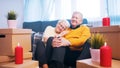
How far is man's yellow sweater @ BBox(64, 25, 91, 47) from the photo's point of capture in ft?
6.46

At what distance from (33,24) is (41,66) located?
3.96 feet

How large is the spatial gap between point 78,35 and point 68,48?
0.67 feet

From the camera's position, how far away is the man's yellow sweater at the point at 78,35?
197 cm

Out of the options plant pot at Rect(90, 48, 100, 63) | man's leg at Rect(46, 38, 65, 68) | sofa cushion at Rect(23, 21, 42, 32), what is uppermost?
sofa cushion at Rect(23, 21, 42, 32)

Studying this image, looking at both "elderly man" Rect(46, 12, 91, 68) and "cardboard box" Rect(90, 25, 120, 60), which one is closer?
"cardboard box" Rect(90, 25, 120, 60)

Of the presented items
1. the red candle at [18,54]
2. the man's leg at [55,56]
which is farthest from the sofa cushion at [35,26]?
the red candle at [18,54]

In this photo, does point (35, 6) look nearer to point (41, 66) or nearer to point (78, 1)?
point (78, 1)

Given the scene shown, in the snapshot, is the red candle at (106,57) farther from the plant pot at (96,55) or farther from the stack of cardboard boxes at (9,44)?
the stack of cardboard boxes at (9,44)

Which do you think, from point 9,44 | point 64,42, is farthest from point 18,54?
point 64,42

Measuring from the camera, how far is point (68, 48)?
202 centimetres

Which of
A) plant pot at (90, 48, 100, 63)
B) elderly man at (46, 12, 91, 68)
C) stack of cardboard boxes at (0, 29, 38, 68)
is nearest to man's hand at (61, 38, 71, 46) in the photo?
elderly man at (46, 12, 91, 68)

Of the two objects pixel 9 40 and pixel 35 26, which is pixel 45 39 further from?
pixel 35 26

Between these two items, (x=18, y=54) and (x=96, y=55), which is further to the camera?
(x=18, y=54)

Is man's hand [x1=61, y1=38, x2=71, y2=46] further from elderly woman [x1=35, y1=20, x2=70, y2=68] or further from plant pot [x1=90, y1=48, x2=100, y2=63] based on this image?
plant pot [x1=90, y1=48, x2=100, y2=63]
